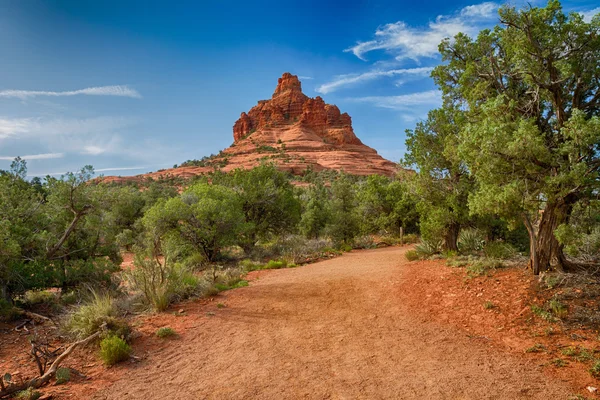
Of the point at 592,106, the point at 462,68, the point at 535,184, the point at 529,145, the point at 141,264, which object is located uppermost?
the point at 462,68

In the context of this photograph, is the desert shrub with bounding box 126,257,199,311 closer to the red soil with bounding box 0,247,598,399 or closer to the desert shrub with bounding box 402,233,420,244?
the red soil with bounding box 0,247,598,399

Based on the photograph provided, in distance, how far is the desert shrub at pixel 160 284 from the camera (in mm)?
7488

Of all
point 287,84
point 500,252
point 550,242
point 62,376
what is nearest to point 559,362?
point 550,242

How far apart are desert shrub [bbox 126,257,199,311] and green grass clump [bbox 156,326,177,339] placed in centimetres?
132

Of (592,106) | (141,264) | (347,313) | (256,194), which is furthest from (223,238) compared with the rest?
(592,106)

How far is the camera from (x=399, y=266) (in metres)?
11.6

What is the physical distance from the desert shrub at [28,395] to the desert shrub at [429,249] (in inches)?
447

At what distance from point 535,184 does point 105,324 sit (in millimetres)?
8047

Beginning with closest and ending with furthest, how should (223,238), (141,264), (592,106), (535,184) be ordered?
(535,184) → (592,106) → (141,264) → (223,238)

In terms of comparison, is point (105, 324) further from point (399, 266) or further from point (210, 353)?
point (399, 266)

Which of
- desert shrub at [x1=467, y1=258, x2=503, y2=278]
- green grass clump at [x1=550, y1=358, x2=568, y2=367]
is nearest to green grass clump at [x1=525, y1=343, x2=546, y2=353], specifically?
green grass clump at [x1=550, y1=358, x2=568, y2=367]

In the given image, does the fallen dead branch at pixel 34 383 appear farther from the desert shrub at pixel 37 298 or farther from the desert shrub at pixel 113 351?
the desert shrub at pixel 37 298

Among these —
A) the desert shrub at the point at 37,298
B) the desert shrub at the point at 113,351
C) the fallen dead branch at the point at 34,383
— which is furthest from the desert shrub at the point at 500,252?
the desert shrub at the point at 37,298

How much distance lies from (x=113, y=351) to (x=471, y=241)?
38.9 ft
